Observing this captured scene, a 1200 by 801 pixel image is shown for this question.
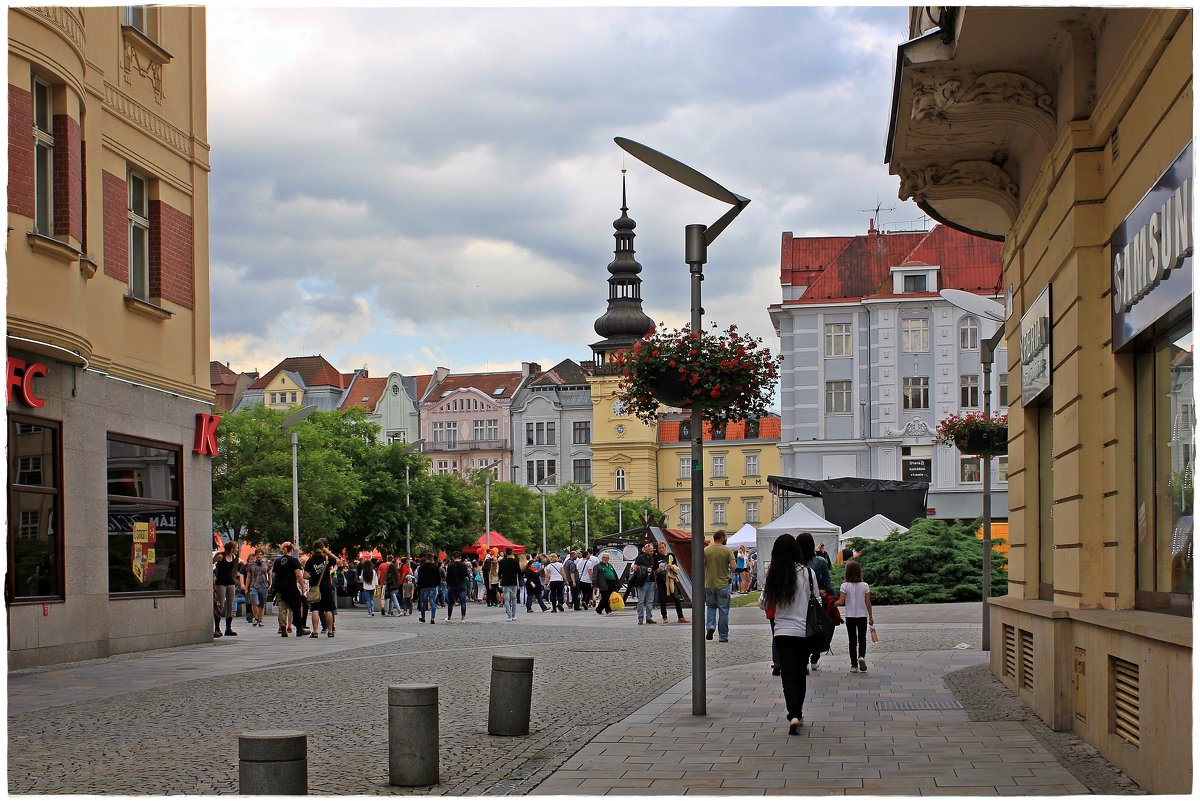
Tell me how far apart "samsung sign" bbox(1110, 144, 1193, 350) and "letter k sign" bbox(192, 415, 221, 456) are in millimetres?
17376

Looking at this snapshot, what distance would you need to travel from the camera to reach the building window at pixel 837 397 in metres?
76.4

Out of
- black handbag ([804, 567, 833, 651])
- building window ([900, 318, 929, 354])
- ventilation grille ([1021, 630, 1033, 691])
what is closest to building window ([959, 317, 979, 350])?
building window ([900, 318, 929, 354])

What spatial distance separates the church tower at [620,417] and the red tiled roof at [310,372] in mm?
24150

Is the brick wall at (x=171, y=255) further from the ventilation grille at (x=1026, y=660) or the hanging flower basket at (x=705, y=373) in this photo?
the ventilation grille at (x=1026, y=660)

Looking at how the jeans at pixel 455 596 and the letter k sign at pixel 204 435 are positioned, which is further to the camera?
the jeans at pixel 455 596

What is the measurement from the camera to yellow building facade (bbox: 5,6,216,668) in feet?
58.8

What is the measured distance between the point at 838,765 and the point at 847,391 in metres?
67.8

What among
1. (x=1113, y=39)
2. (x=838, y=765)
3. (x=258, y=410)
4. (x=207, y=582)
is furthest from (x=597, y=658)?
(x=258, y=410)

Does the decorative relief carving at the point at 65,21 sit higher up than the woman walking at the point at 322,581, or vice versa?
the decorative relief carving at the point at 65,21

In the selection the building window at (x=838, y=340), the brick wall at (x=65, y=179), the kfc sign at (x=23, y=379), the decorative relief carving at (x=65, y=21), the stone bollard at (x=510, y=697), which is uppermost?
the decorative relief carving at (x=65, y=21)

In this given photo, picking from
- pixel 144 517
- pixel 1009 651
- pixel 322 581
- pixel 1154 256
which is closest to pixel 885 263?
pixel 322 581

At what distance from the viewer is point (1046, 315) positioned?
1202 cm

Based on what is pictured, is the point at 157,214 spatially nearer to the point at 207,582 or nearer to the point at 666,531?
the point at 207,582

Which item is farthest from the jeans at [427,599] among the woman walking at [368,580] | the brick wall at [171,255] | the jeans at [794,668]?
the jeans at [794,668]
